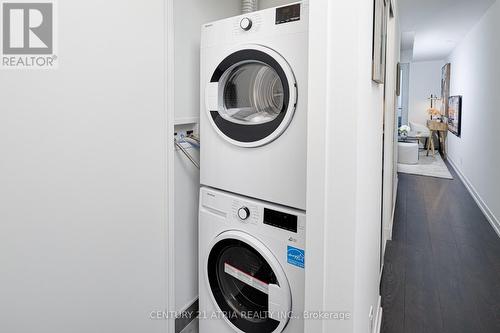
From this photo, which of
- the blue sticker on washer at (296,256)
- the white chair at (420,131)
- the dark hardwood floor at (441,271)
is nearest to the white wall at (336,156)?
the blue sticker on washer at (296,256)

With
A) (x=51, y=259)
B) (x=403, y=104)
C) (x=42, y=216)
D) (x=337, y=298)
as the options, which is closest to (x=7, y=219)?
(x=42, y=216)

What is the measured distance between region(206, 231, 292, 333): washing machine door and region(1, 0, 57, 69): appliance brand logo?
102cm

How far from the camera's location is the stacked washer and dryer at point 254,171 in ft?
4.53

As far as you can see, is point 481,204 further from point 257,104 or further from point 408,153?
point 257,104

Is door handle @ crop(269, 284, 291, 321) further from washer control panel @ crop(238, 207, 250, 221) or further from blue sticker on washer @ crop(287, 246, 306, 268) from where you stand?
washer control panel @ crop(238, 207, 250, 221)

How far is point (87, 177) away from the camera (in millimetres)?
1230

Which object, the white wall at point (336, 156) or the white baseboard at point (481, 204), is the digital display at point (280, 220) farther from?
the white baseboard at point (481, 204)

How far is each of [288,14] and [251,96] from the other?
1.38ft

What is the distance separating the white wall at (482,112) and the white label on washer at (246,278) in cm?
320

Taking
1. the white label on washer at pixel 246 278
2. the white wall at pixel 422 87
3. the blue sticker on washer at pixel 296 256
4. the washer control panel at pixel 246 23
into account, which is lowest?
the white label on washer at pixel 246 278

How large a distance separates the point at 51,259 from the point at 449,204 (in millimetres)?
4669

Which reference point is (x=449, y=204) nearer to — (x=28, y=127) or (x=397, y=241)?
(x=397, y=241)

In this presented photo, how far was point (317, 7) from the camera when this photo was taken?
3.58 ft

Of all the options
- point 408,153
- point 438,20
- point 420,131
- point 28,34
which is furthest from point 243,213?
point 420,131
